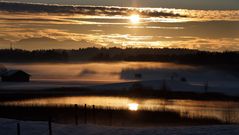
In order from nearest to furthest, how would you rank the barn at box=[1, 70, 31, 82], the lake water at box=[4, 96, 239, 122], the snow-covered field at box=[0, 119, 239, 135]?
1. the snow-covered field at box=[0, 119, 239, 135]
2. the lake water at box=[4, 96, 239, 122]
3. the barn at box=[1, 70, 31, 82]

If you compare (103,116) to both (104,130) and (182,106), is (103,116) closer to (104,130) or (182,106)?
(104,130)

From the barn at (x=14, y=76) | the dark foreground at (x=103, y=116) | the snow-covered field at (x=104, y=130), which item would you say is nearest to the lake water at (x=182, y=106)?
the dark foreground at (x=103, y=116)

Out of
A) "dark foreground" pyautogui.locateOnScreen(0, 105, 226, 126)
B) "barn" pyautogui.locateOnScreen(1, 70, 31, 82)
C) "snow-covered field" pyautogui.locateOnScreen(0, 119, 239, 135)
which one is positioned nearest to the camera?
"snow-covered field" pyautogui.locateOnScreen(0, 119, 239, 135)

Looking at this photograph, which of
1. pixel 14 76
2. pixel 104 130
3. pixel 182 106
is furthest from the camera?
pixel 14 76

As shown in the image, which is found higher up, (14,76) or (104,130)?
(14,76)

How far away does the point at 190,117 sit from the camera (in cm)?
5284

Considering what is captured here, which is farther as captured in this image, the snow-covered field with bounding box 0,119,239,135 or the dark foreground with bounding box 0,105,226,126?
the dark foreground with bounding box 0,105,226,126

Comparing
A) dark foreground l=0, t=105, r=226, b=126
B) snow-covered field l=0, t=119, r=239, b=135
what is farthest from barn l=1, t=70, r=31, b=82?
snow-covered field l=0, t=119, r=239, b=135

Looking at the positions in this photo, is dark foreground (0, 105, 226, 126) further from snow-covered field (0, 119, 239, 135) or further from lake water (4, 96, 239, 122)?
snow-covered field (0, 119, 239, 135)

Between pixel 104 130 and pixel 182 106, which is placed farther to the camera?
pixel 182 106

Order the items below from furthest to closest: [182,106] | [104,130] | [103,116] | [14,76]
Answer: [14,76] → [182,106] → [103,116] → [104,130]

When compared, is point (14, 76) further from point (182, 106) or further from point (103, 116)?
point (103, 116)

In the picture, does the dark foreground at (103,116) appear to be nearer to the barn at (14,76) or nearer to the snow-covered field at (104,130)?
the snow-covered field at (104,130)

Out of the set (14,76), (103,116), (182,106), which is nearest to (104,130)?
(103,116)
